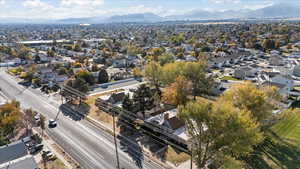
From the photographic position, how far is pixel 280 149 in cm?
2223

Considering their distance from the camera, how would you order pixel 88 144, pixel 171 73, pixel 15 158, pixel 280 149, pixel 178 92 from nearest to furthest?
pixel 15 158 → pixel 280 149 → pixel 88 144 → pixel 178 92 → pixel 171 73

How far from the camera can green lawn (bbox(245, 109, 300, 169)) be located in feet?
65.5

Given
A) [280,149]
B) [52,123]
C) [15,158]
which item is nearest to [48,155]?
[15,158]

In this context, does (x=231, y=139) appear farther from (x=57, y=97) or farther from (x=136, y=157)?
(x=57, y=97)

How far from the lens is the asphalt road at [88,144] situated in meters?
20.3

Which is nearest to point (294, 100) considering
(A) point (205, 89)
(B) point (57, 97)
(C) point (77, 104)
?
(A) point (205, 89)

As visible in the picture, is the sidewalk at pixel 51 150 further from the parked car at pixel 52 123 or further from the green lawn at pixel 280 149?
the green lawn at pixel 280 149

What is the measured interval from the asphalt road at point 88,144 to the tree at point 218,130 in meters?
5.37

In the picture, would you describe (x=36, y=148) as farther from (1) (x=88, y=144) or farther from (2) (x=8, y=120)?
(1) (x=88, y=144)

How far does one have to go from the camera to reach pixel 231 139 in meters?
16.6

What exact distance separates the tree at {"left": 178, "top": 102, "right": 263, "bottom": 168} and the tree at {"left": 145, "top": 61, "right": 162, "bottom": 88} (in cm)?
2028

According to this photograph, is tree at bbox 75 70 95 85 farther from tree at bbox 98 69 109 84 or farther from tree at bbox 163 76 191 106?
tree at bbox 163 76 191 106

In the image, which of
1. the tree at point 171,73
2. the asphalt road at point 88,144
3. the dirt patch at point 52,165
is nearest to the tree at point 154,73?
the tree at point 171,73

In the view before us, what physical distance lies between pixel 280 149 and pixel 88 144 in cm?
2167
